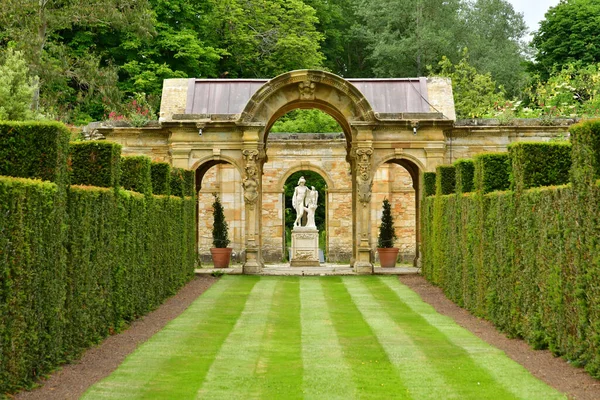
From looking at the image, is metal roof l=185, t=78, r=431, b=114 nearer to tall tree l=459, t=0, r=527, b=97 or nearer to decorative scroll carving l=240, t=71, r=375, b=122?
decorative scroll carving l=240, t=71, r=375, b=122

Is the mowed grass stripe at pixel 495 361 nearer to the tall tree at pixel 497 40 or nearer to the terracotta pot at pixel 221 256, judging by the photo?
the terracotta pot at pixel 221 256

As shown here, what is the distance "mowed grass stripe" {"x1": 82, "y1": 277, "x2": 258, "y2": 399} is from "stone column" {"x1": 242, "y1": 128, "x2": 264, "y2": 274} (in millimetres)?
7583

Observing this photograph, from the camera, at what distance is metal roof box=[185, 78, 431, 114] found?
29.0m

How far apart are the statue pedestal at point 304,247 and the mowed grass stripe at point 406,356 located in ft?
35.2

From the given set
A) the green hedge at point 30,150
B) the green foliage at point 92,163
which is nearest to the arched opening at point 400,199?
the green foliage at point 92,163

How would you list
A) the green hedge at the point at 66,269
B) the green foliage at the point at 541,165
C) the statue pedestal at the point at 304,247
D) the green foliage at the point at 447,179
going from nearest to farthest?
the green hedge at the point at 66,269 → the green foliage at the point at 541,165 → the green foliage at the point at 447,179 → the statue pedestal at the point at 304,247

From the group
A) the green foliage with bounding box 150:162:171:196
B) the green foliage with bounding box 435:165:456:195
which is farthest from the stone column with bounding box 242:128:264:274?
the green foliage with bounding box 435:165:456:195

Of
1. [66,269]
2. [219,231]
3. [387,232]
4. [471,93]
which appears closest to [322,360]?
[66,269]

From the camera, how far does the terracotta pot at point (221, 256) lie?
2917 centimetres

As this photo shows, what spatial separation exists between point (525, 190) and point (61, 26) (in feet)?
82.2

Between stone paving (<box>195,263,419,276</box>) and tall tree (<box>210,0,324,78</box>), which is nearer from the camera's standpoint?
stone paving (<box>195,263,419,276</box>)

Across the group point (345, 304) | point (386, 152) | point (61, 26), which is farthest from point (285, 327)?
point (61, 26)

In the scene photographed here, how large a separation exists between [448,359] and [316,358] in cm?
172

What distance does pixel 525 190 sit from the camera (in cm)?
1404
